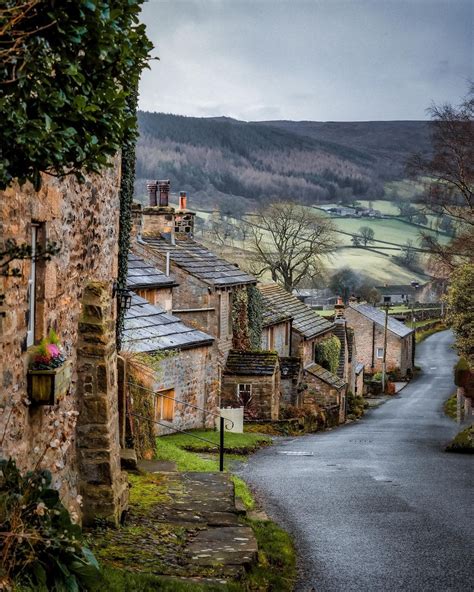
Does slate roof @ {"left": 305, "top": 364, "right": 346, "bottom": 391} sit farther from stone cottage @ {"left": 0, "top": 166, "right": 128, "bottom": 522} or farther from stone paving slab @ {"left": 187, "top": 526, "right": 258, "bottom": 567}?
stone paving slab @ {"left": 187, "top": 526, "right": 258, "bottom": 567}

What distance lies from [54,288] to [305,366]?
3498 cm

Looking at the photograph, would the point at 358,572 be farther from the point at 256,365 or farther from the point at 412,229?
the point at 412,229

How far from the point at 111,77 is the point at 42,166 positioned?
1120 millimetres

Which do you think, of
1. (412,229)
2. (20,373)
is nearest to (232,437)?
(20,373)

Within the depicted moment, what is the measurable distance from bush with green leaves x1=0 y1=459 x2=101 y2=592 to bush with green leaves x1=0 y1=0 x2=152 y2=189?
269 cm

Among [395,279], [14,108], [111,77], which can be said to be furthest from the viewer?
[395,279]

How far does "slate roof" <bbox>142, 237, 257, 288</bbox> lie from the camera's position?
110 feet

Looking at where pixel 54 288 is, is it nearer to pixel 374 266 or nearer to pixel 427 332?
pixel 427 332

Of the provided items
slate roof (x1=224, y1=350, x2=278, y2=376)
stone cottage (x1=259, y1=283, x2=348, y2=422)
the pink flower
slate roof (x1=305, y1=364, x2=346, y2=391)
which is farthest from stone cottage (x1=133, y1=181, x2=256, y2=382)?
the pink flower

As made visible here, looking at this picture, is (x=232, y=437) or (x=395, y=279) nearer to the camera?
(x=232, y=437)

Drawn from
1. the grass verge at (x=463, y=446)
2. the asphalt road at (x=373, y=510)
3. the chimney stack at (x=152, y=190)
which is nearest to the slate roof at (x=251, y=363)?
the asphalt road at (x=373, y=510)

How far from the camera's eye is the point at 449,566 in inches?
467

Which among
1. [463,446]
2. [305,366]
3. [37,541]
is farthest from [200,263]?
[37,541]

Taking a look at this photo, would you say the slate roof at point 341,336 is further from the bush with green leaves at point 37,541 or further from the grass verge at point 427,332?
the bush with green leaves at point 37,541
